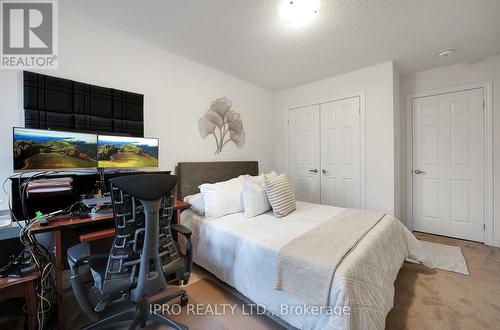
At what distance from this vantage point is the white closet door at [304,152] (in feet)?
11.8

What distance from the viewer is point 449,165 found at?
3.04 m

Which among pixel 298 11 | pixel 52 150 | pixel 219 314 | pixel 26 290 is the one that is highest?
pixel 298 11

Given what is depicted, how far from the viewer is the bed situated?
1.17 meters

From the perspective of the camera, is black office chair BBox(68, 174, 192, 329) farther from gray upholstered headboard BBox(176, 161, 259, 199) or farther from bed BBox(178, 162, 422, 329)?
gray upholstered headboard BBox(176, 161, 259, 199)

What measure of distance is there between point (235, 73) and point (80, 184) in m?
2.46

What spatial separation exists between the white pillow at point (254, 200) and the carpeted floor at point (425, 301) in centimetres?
75

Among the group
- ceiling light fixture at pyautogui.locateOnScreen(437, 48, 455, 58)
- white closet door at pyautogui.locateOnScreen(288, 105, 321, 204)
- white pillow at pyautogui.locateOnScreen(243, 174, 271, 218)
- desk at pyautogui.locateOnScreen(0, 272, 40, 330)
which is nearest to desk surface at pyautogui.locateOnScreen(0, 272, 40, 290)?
desk at pyautogui.locateOnScreen(0, 272, 40, 330)

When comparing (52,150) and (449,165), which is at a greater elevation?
(52,150)

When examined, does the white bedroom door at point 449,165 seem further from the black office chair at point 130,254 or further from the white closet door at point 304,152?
the black office chair at point 130,254

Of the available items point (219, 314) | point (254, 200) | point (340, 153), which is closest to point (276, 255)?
point (219, 314)

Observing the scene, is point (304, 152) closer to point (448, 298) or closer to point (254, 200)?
point (254, 200)

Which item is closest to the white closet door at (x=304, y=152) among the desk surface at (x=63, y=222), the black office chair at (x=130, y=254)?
the black office chair at (x=130, y=254)

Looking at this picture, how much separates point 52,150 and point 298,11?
7.68 feet

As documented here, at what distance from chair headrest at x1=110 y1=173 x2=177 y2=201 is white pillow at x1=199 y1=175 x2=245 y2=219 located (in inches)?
38.9
